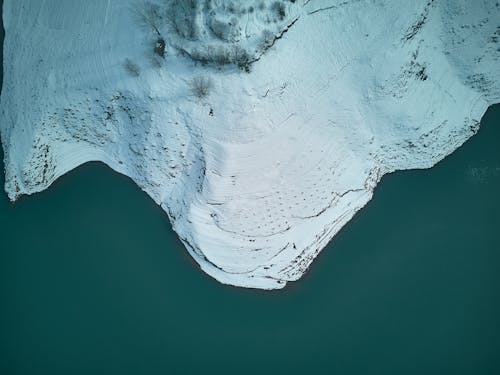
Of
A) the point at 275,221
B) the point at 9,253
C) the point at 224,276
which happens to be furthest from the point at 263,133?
the point at 9,253

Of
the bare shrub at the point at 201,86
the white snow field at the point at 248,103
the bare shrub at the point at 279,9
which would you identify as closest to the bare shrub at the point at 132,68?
the white snow field at the point at 248,103

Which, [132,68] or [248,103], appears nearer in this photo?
[248,103]

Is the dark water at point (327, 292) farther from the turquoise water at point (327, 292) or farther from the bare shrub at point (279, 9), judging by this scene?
the bare shrub at point (279, 9)

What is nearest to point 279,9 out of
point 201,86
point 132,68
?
point 201,86

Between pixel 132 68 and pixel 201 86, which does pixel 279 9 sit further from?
pixel 132 68

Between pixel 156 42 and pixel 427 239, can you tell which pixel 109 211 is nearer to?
pixel 156 42

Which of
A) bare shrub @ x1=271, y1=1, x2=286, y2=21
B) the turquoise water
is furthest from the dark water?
bare shrub @ x1=271, y1=1, x2=286, y2=21

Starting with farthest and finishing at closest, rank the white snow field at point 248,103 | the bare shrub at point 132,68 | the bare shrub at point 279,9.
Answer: the bare shrub at point 132,68 → the white snow field at point 248,103 → the bare shrub at point 279,9

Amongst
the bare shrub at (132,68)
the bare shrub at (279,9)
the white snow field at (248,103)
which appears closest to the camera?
the bare shrub at (279,9)
